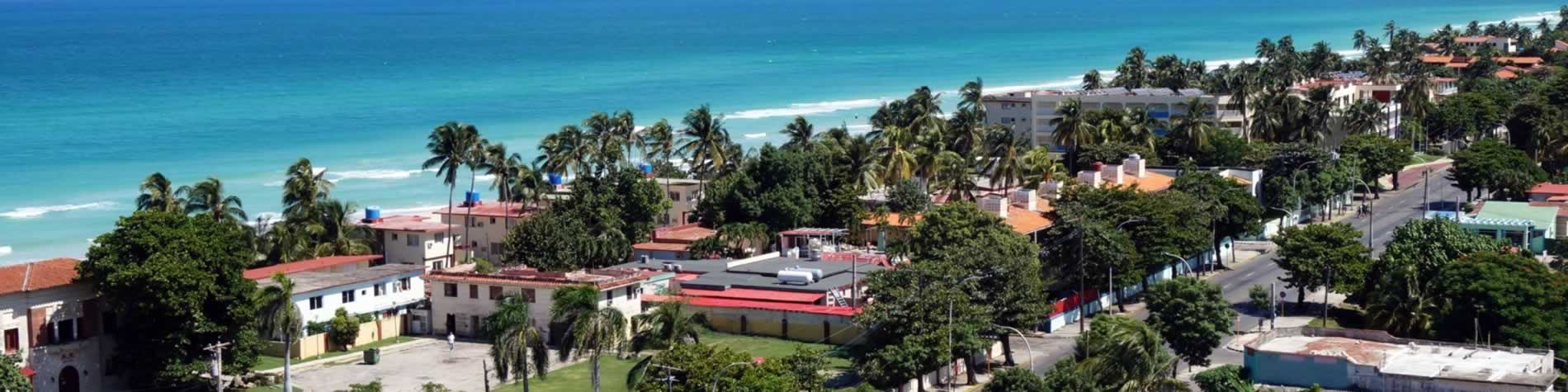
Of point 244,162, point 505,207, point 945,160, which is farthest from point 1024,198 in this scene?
point 244,162

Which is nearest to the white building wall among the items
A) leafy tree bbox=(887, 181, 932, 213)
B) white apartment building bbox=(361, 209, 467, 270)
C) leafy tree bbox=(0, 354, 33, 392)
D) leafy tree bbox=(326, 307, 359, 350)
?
leafy tree bbox=(0, 354, 33, 392)

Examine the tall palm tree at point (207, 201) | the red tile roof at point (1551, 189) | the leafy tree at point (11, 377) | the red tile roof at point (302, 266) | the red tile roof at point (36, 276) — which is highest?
the tall palm tree at point (207, 201)

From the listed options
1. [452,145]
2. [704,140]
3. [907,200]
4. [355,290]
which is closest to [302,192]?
[452,145]

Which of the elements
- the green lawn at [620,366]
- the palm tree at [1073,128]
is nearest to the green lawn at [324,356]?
the green lawn at [620,366]

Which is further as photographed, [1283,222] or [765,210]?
[1283,222]

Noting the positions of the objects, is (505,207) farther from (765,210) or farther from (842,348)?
(842,348)

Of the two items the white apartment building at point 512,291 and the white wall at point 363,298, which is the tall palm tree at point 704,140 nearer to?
the white apartment building at point 512,291
